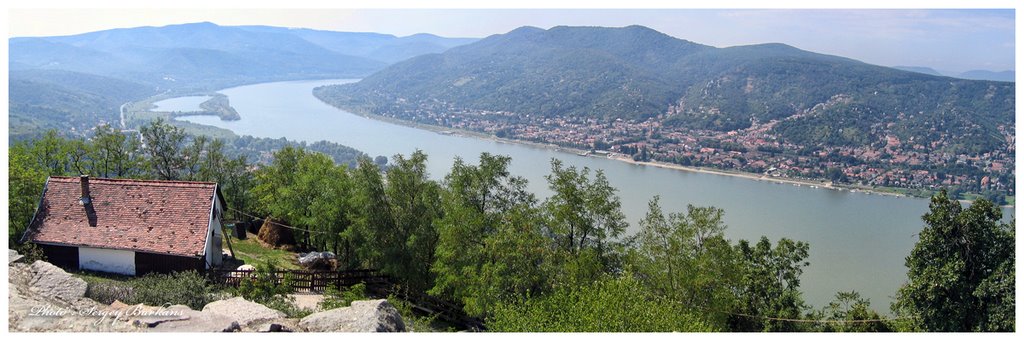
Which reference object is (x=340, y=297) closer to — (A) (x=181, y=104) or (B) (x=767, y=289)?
(B) (x=767, y=289)

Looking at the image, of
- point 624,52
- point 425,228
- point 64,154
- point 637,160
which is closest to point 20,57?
point 624,52

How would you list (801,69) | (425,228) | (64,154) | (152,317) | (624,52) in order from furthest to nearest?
(624,52) < (801,69) < (64,154) < (425,228) < (152,317)

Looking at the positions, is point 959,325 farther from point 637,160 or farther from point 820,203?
point 637,160

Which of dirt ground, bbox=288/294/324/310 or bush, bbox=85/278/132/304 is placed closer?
bush, bbox=85/278/132/304

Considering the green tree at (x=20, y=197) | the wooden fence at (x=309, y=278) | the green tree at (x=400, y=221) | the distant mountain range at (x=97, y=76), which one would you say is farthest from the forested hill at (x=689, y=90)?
the green tree at (x=20, y=197)

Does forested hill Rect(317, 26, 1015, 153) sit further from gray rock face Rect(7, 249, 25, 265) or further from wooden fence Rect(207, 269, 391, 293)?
gray rock face Rect(7, 249, 25, 265)

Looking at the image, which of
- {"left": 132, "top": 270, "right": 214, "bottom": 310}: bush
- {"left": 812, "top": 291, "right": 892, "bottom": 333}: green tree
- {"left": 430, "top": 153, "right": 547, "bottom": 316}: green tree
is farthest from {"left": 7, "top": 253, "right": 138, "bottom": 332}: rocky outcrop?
{"left": 812, "top": 291, "right": 892, "bottom": 333}: green tree
